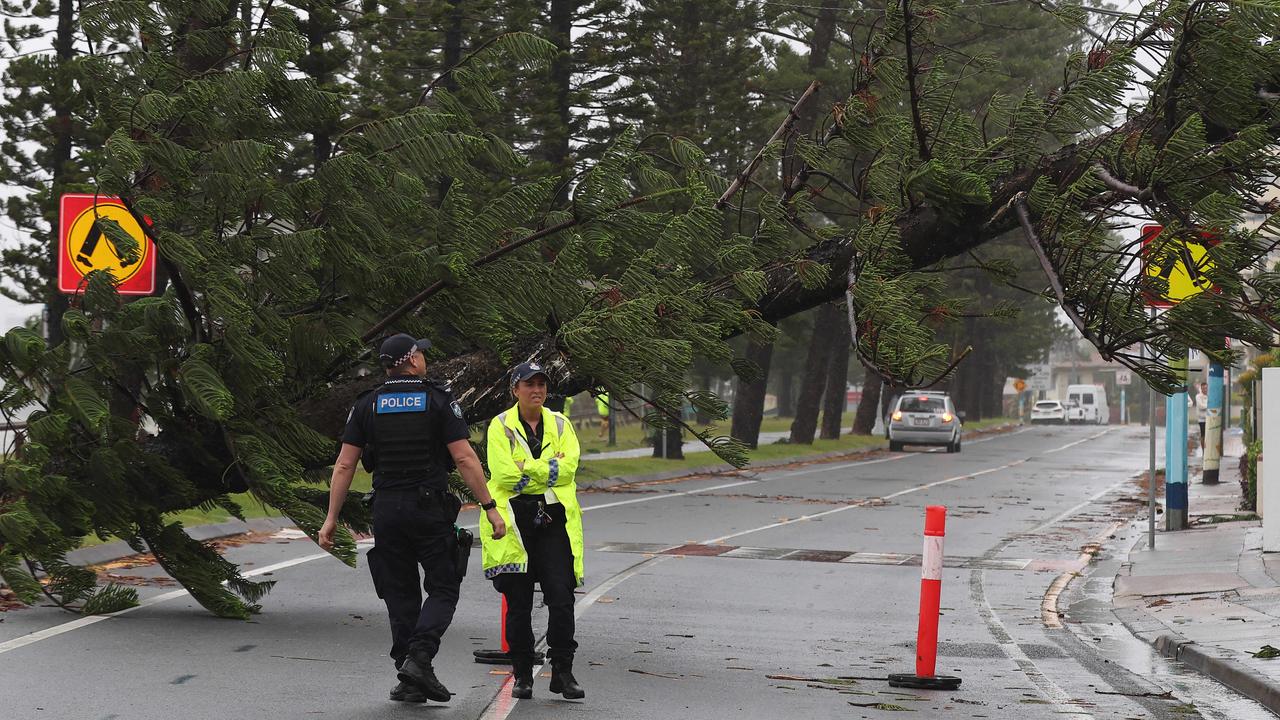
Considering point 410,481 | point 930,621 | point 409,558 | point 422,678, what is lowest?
point 422,678

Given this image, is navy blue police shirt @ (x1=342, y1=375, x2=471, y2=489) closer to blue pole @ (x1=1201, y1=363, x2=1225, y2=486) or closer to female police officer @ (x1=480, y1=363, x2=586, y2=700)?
female police officer @ (x1=480, y1=363, x2=586, y2=700)

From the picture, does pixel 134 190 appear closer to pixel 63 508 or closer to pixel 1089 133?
pixel 63 508

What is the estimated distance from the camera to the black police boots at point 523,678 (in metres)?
7.90

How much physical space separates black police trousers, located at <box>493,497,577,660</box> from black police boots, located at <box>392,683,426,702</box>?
603mm

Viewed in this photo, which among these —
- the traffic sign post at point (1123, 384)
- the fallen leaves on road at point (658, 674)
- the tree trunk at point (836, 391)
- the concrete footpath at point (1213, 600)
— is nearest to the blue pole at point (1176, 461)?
the concrete footpath at point (1213, 600)

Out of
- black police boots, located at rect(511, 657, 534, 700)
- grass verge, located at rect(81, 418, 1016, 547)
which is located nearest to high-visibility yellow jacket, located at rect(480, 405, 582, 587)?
black police boots, located at rect(511, 657, 534, 700)

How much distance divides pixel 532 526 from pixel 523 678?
0.75 m

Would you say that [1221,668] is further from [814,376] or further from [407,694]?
[814,376]

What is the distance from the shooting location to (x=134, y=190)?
9.75 meters

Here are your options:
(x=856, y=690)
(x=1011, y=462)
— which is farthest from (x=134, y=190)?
(x=1011, y=462)

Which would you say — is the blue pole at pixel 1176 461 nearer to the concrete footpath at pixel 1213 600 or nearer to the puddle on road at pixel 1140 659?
the concrete footpath at pixel 1213 600

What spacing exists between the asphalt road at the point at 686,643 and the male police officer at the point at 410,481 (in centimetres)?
51

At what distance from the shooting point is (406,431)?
7.77 metres

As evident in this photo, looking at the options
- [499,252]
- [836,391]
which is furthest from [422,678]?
[836,391]
